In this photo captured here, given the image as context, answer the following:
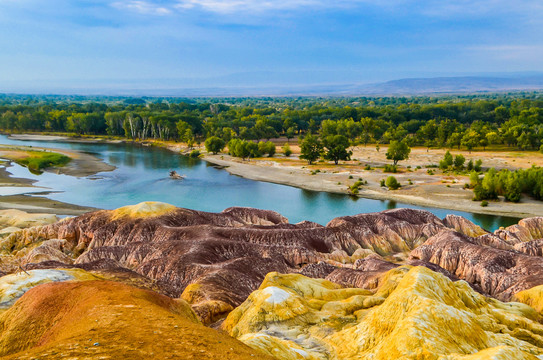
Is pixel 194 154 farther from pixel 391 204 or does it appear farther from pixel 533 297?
pixel 533 297

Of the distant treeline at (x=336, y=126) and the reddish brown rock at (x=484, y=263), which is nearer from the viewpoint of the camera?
the reddish brown rock at (x=484, y=263)

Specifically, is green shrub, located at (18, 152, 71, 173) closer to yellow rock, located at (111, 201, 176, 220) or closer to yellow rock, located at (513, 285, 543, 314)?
yellow rock, located at (111, 201, 176, 220)

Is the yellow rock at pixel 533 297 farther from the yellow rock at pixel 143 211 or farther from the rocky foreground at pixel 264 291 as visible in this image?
the yellow rock at pixel 143 211

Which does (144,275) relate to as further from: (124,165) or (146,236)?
(124,165)

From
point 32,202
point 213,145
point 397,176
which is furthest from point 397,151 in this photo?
point 32,202

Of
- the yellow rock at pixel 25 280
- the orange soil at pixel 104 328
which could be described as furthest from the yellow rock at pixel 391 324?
the yellow rock at pixel 25 280
